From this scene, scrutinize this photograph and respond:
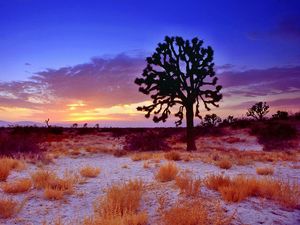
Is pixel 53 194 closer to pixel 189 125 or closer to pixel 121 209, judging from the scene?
pixel 121 209

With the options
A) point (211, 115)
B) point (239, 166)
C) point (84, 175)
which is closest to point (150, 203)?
point (84, 175)

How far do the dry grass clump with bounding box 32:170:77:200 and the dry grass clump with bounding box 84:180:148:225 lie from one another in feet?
4.29

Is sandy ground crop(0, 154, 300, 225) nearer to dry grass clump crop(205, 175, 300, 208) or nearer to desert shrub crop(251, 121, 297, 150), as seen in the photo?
dry grass clump crop(205, 175, 300, 208)

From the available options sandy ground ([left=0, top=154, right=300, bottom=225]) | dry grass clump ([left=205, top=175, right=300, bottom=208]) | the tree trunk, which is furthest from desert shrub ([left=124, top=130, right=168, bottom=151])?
dry grass clump ([left=205, top=175, right=300, bottom=208])

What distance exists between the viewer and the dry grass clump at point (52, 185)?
846 cm

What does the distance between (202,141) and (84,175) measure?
82.7 ft

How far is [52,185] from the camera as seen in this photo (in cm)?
934

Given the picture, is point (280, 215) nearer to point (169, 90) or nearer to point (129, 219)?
point (129, 219)

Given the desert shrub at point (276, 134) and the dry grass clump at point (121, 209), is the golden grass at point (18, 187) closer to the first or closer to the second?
the dry grass clump at point (121, 209)

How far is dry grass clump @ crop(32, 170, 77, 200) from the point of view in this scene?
8461mm

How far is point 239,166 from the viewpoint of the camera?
603 inches

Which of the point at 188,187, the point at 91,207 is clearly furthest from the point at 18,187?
the point at 188,187

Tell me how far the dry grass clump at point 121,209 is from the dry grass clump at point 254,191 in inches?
73.0

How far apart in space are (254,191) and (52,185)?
15.7ft
